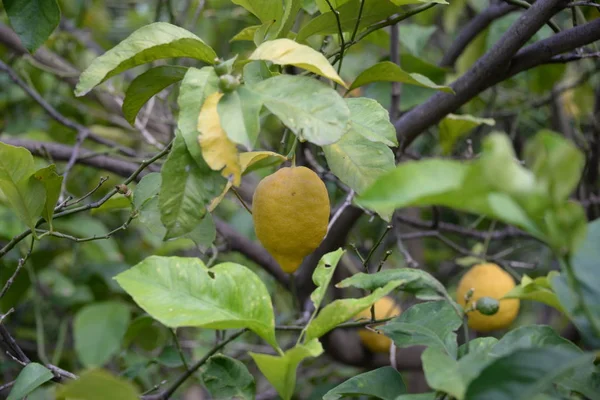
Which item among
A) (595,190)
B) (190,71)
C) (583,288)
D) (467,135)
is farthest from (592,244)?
(467,135)

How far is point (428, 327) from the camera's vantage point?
601 mm

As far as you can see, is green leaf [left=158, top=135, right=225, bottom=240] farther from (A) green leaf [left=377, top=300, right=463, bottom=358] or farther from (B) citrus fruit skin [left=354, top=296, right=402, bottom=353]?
(B) citrus fruit skin [left=354, top=296, right=402, bottom=353]

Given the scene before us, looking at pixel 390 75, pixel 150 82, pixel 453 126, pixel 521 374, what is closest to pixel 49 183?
pixel 150 82

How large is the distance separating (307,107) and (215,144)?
0.08 meters

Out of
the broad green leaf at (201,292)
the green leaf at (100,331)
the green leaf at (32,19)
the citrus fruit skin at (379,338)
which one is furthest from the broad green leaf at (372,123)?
the green leaf at (100,331)

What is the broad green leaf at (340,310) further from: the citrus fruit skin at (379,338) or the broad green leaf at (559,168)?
the citrus fruit skin at (379,338)

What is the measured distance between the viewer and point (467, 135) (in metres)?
1.79

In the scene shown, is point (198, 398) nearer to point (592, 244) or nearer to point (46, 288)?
point (46, 288)

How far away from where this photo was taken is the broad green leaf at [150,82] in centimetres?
64

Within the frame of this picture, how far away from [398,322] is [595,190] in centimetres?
117

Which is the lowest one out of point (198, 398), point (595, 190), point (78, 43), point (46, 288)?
point (198, 398)

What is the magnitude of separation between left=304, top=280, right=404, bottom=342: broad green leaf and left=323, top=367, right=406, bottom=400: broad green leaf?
0.24 ft

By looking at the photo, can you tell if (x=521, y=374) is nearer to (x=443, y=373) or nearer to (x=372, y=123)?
(x=443, y=373)

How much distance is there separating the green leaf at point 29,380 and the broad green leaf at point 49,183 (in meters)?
0.17
